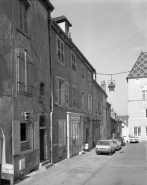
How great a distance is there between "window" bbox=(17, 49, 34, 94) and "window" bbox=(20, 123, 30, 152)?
1704mm

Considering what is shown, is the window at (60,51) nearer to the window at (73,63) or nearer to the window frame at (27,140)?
the window at (73,63)

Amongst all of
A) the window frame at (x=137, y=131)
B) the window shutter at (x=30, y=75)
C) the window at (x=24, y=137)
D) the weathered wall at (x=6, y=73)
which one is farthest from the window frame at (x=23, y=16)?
the window frame at (x=137, y=131)

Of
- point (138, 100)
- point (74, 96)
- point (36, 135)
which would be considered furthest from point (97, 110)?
point (36, 135)

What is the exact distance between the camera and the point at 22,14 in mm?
11523

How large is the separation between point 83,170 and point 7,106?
5748mm

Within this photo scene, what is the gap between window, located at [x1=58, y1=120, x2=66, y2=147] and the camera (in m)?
15.9

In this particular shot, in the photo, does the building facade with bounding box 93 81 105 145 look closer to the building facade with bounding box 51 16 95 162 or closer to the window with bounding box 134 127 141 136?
the building facade with bounding box 51 16 95 162

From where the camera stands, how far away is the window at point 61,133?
628 inches

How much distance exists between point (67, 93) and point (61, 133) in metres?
3.14

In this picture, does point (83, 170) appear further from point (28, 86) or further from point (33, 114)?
point (28, 86)

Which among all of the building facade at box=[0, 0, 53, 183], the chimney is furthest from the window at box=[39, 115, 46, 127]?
the chimney

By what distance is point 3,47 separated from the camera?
9.77 m

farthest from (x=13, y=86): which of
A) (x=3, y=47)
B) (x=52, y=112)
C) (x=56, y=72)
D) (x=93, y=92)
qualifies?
(x=93, y=92)

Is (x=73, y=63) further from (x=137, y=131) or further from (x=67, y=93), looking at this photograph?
(x=137, y=131)
